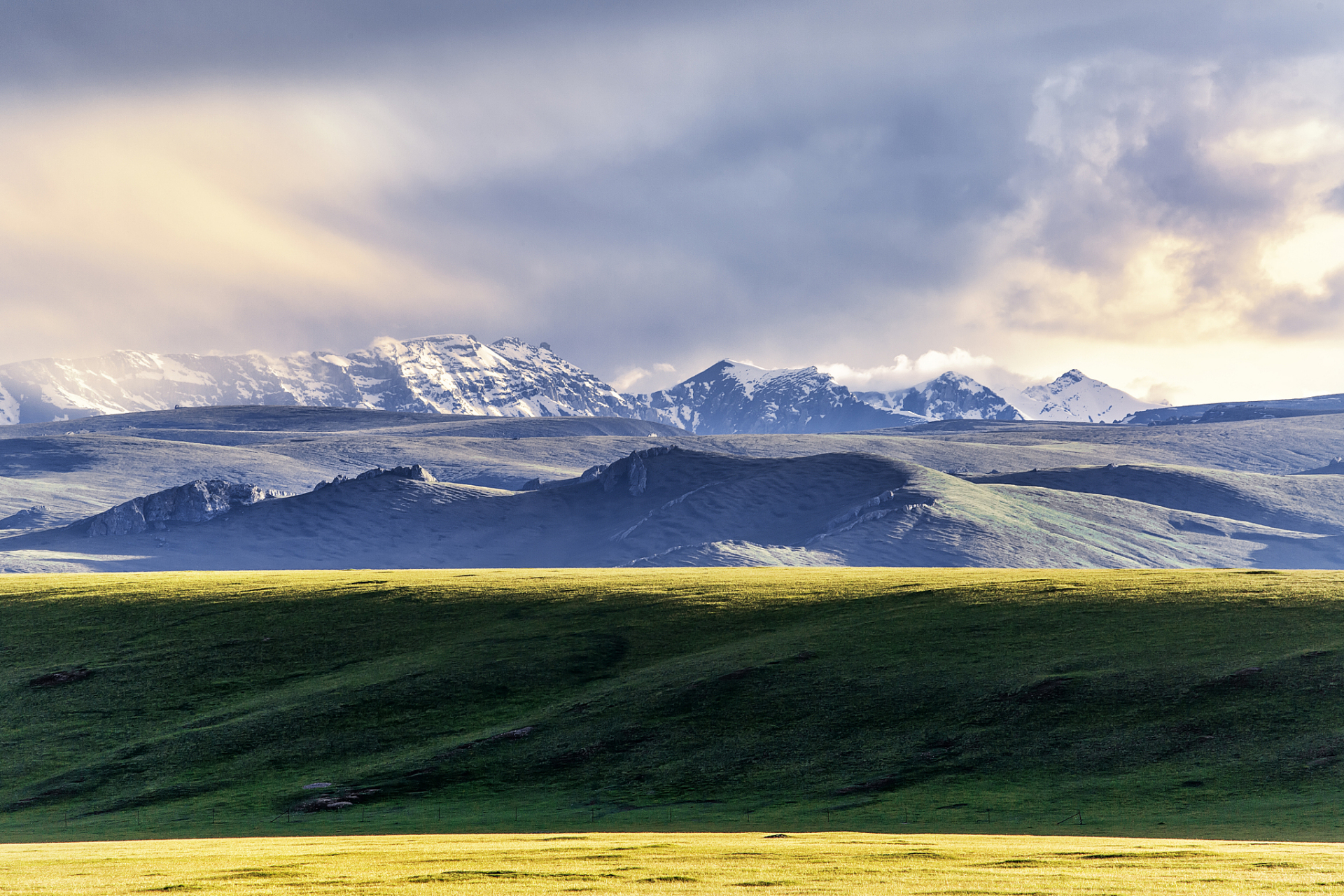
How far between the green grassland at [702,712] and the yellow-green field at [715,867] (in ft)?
37.3

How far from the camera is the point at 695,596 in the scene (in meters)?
130

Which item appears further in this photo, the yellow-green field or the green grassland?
the green grassland

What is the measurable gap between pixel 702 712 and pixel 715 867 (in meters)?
44.4

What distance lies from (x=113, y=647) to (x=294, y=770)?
49810 mm

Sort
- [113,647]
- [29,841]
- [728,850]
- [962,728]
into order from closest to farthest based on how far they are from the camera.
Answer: [728,850], [29,841], [962,728], [113,647]

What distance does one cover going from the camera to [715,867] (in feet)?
138

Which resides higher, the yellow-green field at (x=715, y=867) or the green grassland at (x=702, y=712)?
the yellow-green field at (x=715, y=867)

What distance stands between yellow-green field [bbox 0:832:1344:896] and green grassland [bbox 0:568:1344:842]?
11382 mm

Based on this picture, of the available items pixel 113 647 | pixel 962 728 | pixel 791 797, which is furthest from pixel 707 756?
pixel 113 647

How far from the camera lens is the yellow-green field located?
1447 inches

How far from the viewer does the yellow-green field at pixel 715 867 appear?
121 ft

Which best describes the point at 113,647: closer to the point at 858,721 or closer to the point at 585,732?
the point at 585,732

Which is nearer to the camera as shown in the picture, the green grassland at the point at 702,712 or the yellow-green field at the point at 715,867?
the yellow-green field at the point at 715,867

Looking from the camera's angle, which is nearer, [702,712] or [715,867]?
[715,867]
